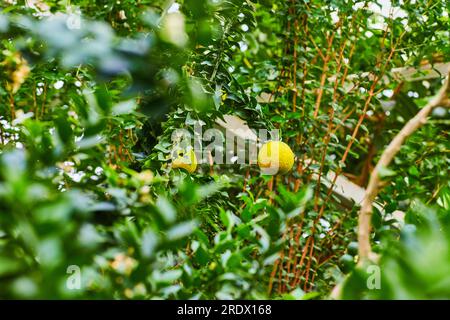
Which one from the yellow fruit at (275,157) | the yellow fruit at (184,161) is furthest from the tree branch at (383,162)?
the yellow fruit at (275,157)

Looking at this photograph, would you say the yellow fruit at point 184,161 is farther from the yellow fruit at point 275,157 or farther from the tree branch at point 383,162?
the tree branch at point 383,162

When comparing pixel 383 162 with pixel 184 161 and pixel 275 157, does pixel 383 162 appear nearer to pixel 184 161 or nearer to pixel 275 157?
pixel 184 161

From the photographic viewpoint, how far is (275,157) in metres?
1.38

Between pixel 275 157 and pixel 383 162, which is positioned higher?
pixel 275 157

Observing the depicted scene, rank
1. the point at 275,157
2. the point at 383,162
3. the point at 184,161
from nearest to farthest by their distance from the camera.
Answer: the point at 383,162, the point at 184,161, the point at 275,157

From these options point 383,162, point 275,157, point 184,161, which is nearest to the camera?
point 383,162

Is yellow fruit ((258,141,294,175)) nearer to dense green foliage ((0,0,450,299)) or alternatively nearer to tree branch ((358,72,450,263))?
dense green foliage ((0,0,450,299))

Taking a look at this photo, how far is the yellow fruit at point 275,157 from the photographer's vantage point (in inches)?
53.7

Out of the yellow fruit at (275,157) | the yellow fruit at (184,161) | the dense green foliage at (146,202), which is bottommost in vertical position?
the dense green foliage at (146,202)

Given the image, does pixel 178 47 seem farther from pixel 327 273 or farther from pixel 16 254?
pixel 327 273

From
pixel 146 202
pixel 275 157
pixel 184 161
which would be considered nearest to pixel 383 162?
pixel 146 202

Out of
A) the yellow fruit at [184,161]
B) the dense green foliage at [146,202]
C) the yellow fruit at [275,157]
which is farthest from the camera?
the yellow fruit at [275,157]

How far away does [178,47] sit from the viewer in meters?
0.48
